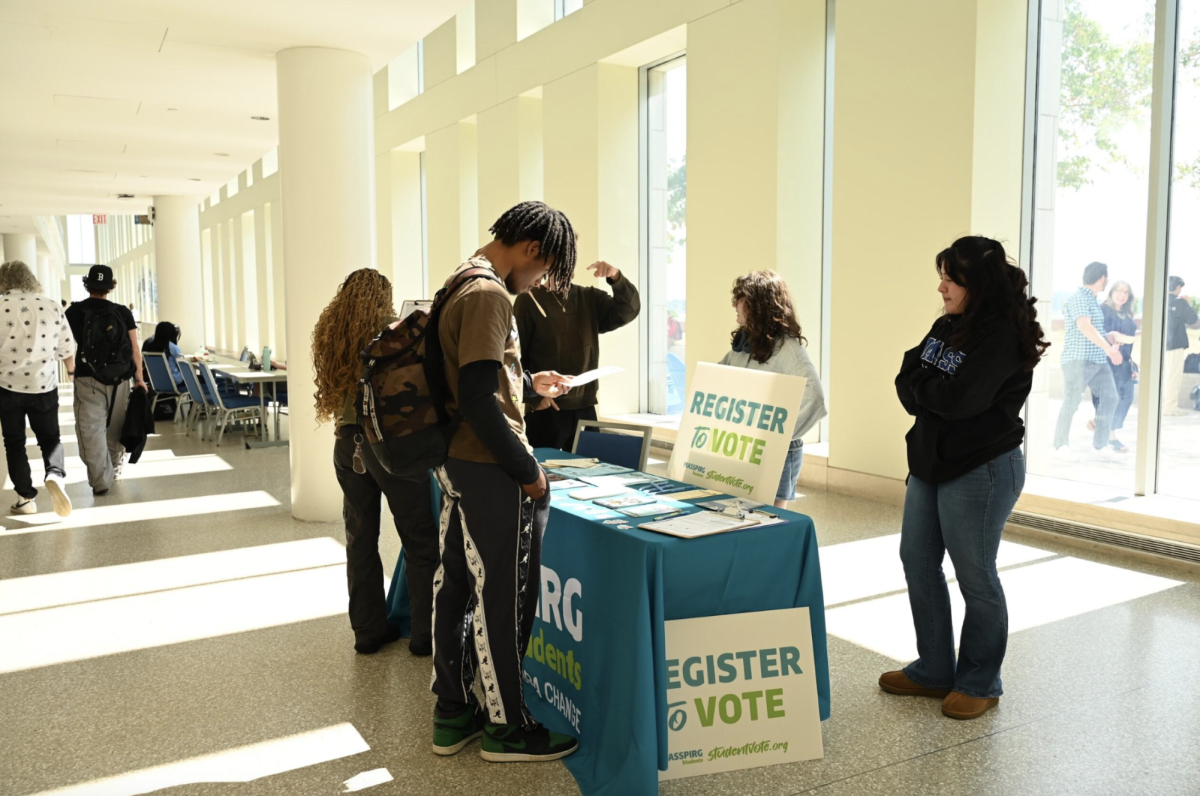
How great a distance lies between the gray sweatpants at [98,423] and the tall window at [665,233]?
505 centimetres

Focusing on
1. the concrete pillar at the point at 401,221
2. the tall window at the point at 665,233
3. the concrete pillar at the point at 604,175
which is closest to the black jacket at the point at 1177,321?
the tall window at the point at 665,233

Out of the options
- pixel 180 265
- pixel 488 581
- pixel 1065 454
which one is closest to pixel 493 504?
pixel 488 581

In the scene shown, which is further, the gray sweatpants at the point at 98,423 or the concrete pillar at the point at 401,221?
the concrete pillar at the point at 401,221

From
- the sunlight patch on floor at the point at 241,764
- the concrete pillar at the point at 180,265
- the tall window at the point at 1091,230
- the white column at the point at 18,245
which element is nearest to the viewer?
the sunlight patch on floor at the point at 241,764

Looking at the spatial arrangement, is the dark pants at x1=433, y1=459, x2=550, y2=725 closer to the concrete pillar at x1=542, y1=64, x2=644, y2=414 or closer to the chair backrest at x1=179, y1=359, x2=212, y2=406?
the concrete pillar at x1=542, y1=64, x2=644, y2=414

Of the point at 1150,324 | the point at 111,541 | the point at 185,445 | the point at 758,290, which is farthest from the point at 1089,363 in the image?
the point at 185,445

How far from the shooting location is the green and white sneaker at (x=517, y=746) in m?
2.80

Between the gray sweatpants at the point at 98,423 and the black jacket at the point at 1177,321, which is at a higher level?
the black jacket at the point at 1177,321

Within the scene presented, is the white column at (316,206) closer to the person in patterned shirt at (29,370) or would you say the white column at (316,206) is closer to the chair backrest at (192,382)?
the person in patterned shirt at (29,370)

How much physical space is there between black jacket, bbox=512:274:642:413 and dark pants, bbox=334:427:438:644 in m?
1.08

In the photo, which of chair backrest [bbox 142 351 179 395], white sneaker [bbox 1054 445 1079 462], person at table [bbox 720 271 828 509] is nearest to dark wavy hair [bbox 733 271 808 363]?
person at table [bbox 720 271 828 509]

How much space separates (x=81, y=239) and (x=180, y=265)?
3468cm

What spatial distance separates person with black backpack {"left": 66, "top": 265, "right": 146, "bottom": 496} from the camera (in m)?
6.86

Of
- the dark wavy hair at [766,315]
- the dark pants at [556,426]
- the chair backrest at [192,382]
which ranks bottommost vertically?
the chair backrest at [192,382]
